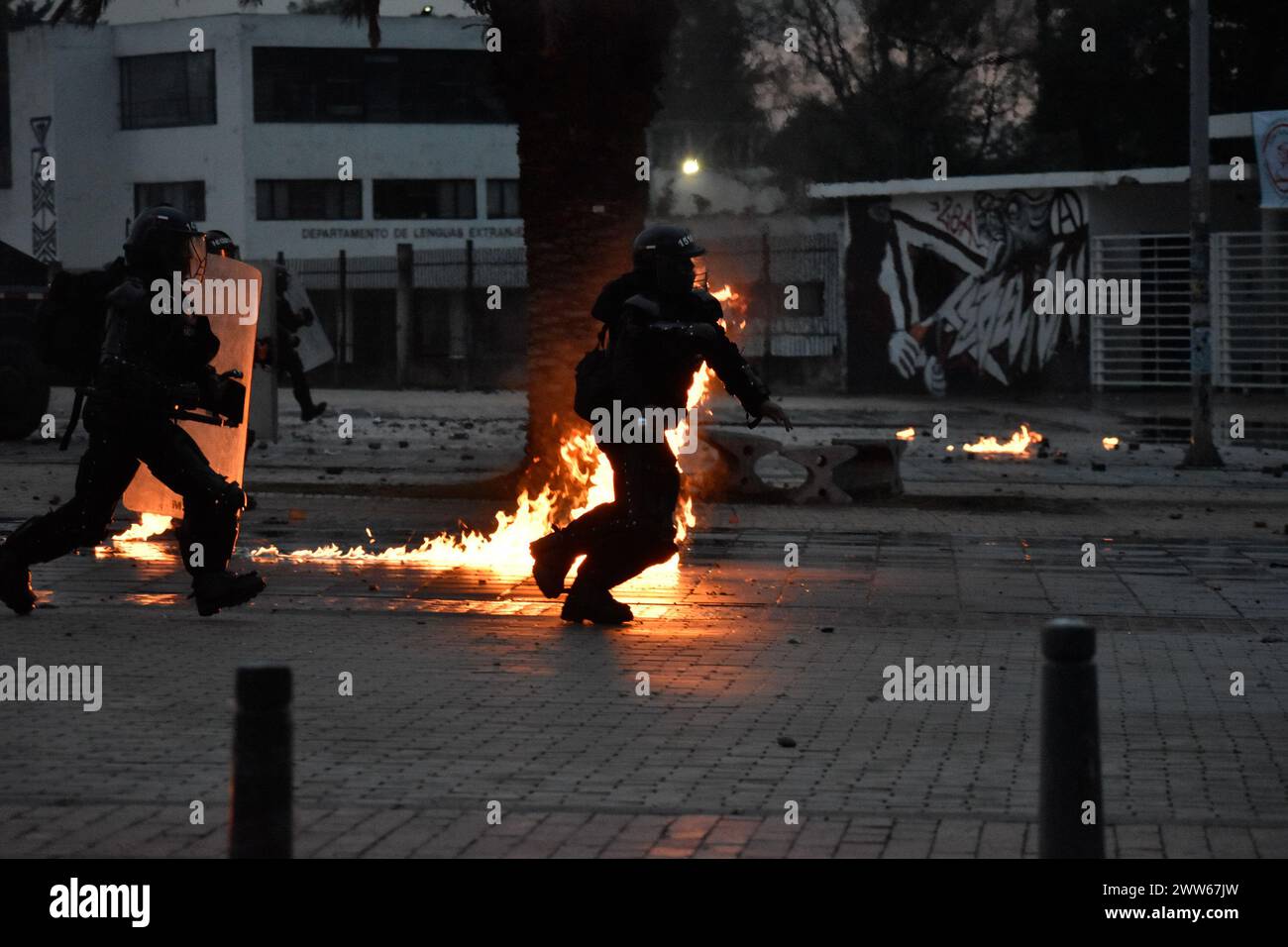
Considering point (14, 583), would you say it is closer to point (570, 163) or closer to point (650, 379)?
point (650, 379)

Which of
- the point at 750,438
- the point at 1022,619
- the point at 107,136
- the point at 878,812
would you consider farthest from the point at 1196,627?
the point at 107,136

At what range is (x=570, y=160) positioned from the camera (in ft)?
50.5

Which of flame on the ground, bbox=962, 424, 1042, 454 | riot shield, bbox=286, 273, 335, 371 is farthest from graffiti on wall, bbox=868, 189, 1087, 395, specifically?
riot shield, bbox=286, 273, 335, 371

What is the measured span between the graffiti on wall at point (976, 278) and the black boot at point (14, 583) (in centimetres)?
2685

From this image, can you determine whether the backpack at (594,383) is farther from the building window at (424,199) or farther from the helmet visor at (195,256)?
the building window at (424,199)

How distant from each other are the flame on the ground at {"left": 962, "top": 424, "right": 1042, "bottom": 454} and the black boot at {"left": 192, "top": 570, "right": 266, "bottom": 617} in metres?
13.6

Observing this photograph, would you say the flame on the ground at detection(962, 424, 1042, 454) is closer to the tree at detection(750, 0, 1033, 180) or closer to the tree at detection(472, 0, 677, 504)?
the tree at detection(472, 0, 677, 504)

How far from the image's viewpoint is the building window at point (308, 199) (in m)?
54.4

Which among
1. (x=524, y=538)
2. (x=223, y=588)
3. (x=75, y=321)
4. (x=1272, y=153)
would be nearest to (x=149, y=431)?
(x=75, y=321)

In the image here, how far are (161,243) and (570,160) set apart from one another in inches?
241

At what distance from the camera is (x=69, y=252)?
55.7m

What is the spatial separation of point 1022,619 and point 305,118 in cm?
4670

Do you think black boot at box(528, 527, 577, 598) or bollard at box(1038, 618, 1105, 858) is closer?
bollard at box(1038, 618, 1105, 858)

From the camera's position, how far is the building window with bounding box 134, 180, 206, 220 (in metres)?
54.8
